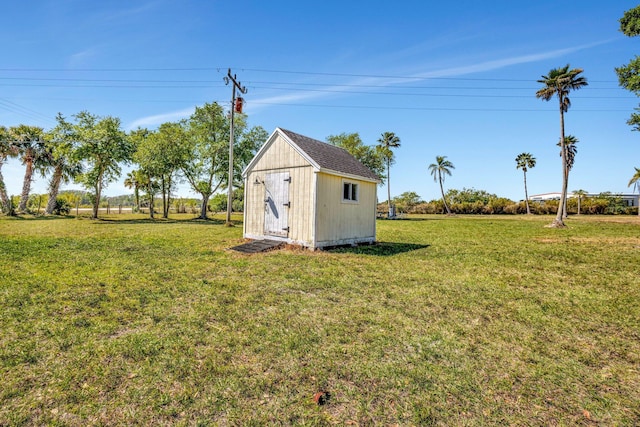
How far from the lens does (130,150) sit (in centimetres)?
2591

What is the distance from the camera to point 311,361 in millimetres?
3117

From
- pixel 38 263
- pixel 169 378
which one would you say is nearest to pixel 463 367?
pixel 169 378

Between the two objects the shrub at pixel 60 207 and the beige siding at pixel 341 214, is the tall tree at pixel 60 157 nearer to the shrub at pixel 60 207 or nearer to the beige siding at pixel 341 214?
the shrub at pixel 60 207

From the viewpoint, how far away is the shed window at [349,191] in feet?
37.9

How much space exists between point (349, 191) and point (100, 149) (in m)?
22.8

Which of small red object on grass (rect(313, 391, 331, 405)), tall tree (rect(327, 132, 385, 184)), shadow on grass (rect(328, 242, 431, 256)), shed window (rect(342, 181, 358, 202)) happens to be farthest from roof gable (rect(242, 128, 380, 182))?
tall tree (rect(327, 132, 385, 184))

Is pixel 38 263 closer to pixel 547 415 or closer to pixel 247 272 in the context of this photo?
pixel 247 272

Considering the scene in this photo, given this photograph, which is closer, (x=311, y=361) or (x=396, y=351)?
(x=311, y=361)

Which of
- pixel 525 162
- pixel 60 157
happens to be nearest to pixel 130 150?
pixel 60 157

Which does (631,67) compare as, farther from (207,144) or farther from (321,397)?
(207,144)

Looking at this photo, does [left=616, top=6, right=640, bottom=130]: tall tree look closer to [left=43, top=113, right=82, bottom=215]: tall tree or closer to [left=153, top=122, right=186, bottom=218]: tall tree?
[left=153, top=122, right=186, bottom=218]: tall tree

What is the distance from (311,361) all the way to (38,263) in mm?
8222

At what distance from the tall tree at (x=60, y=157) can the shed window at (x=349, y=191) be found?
2384 cm

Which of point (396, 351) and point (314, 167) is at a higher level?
point (314, 167)
